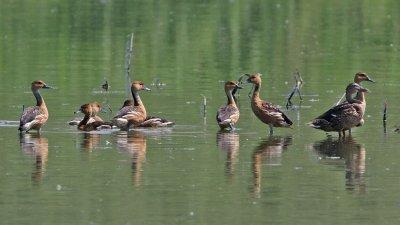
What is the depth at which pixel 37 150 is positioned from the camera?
18.8m

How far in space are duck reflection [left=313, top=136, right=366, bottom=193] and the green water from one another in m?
0.03

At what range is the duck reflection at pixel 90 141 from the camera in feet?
62.8

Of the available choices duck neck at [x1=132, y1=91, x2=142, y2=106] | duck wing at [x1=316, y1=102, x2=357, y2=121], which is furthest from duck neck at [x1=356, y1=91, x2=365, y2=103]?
duck neck at [x1=132, y1=91, x2=142, y2=106]

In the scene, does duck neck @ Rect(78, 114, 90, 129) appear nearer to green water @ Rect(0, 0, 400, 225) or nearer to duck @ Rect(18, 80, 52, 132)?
green water @ Rect(0, 0, 400, 225)

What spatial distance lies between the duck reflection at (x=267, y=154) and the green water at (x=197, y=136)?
0.08ft

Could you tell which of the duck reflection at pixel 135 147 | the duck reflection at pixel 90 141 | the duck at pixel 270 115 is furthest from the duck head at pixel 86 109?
the duck at pixel 270 115

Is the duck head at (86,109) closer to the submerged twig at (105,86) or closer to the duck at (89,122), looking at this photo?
the duck at (89,122)

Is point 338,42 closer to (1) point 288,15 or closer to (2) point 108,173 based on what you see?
(1) point 288,15

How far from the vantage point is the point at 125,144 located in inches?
771

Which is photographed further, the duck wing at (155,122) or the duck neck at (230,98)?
the duck neck at (230,98)

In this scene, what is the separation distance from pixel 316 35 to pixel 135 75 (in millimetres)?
11364

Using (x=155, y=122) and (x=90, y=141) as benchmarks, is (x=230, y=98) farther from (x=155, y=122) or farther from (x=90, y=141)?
(x=90, y=141)

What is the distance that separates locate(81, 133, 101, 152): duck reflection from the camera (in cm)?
1914

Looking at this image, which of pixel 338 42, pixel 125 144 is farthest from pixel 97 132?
pixel 338 42
